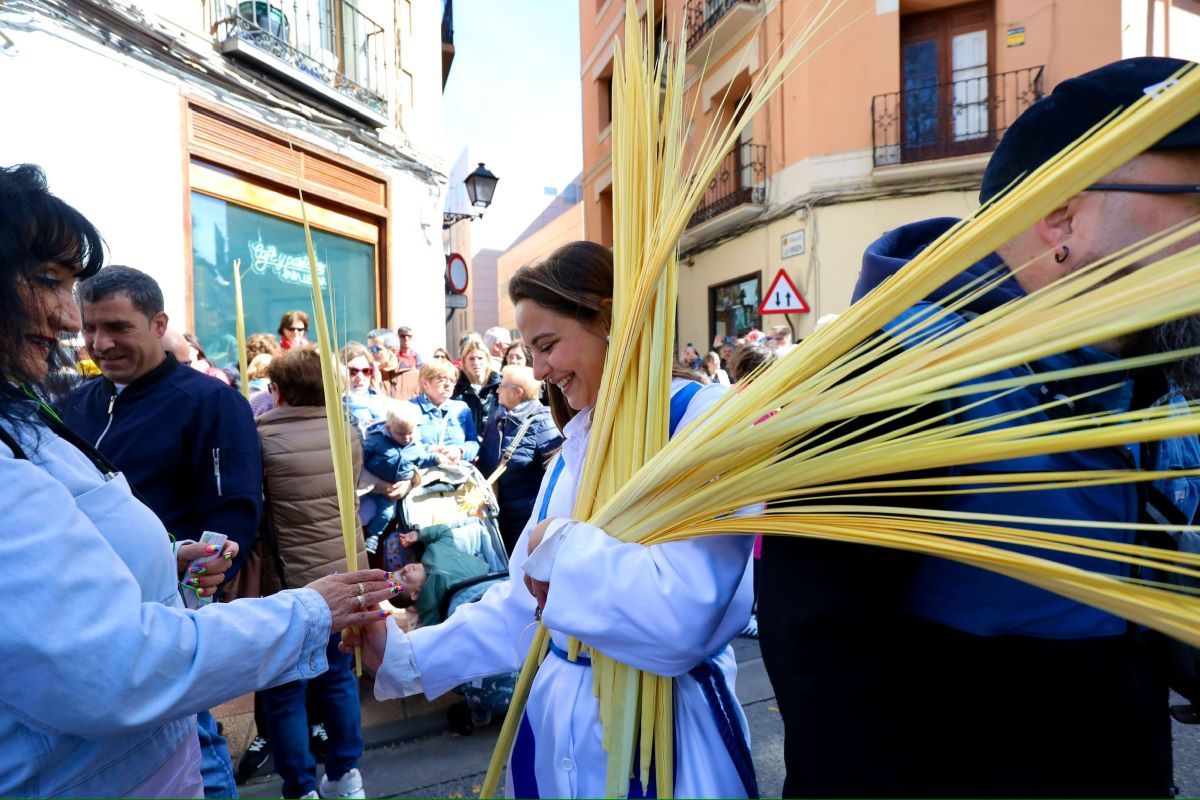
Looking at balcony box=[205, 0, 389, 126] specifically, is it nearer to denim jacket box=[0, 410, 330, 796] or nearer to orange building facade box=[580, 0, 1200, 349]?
orange building facade box=[580, 0, 1200, 349]

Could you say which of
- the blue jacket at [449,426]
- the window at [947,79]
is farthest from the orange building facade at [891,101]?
the blue jacket at [449,426]

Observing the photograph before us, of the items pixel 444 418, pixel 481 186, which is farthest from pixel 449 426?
pixel 481 186

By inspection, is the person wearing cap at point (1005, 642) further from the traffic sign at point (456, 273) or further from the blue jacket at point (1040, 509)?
the traffic sign at point (456, 273)

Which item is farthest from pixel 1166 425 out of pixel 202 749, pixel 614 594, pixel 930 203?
pixel 930 203

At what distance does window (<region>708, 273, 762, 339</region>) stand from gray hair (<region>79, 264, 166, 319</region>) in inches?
420

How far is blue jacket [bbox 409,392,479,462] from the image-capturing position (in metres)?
4.16

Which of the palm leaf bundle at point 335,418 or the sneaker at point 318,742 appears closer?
the palm leaf bundle at point 335,418

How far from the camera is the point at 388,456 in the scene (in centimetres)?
353

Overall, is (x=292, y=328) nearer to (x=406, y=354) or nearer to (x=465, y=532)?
(x=406, y=354)

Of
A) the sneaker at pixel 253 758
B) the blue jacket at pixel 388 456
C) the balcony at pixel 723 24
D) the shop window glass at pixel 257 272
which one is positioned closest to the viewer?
the sneaker at pixel 253 758

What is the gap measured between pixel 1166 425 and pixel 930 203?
11.4 meters

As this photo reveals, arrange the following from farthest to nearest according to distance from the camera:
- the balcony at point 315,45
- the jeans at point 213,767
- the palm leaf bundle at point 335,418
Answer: the balcony at point 315,45 → the jeans at point 213,767 → the palm leaf bundle at point 335,418

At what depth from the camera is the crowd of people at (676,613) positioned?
754 millimetres

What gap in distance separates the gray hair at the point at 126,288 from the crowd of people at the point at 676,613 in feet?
2.89
